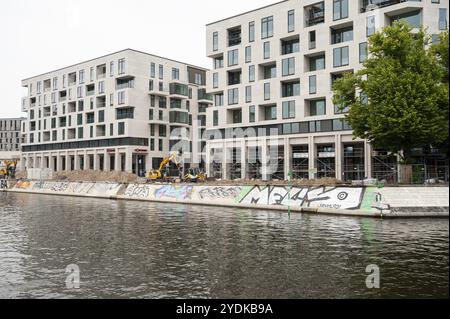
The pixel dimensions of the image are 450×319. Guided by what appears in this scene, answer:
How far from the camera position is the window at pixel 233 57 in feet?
253

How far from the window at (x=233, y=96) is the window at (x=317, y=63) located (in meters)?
14.8

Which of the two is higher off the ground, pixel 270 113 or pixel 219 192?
pixel 270 113

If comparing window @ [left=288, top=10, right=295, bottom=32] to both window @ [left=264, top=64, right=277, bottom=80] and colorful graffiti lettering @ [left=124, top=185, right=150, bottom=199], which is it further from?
colorful graffiti lettering @ [left=124, top=185, right=150, bottom=199]

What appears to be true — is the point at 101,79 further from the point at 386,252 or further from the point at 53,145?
the point at 386,252

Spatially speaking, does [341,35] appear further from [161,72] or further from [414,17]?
[161,72]

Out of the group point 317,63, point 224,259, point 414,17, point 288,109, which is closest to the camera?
point 224,259

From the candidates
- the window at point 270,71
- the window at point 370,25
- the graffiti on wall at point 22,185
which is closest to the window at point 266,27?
the window at point 270,71

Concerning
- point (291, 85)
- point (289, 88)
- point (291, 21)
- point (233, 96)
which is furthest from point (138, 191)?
point (291, 21)

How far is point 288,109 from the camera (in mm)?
69875

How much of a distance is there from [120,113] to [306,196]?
69.7m

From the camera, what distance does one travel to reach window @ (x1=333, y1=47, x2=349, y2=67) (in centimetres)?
6381

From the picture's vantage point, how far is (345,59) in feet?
209

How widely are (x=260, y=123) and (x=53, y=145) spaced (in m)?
70.4

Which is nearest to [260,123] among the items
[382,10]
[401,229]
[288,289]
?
[382,10]
